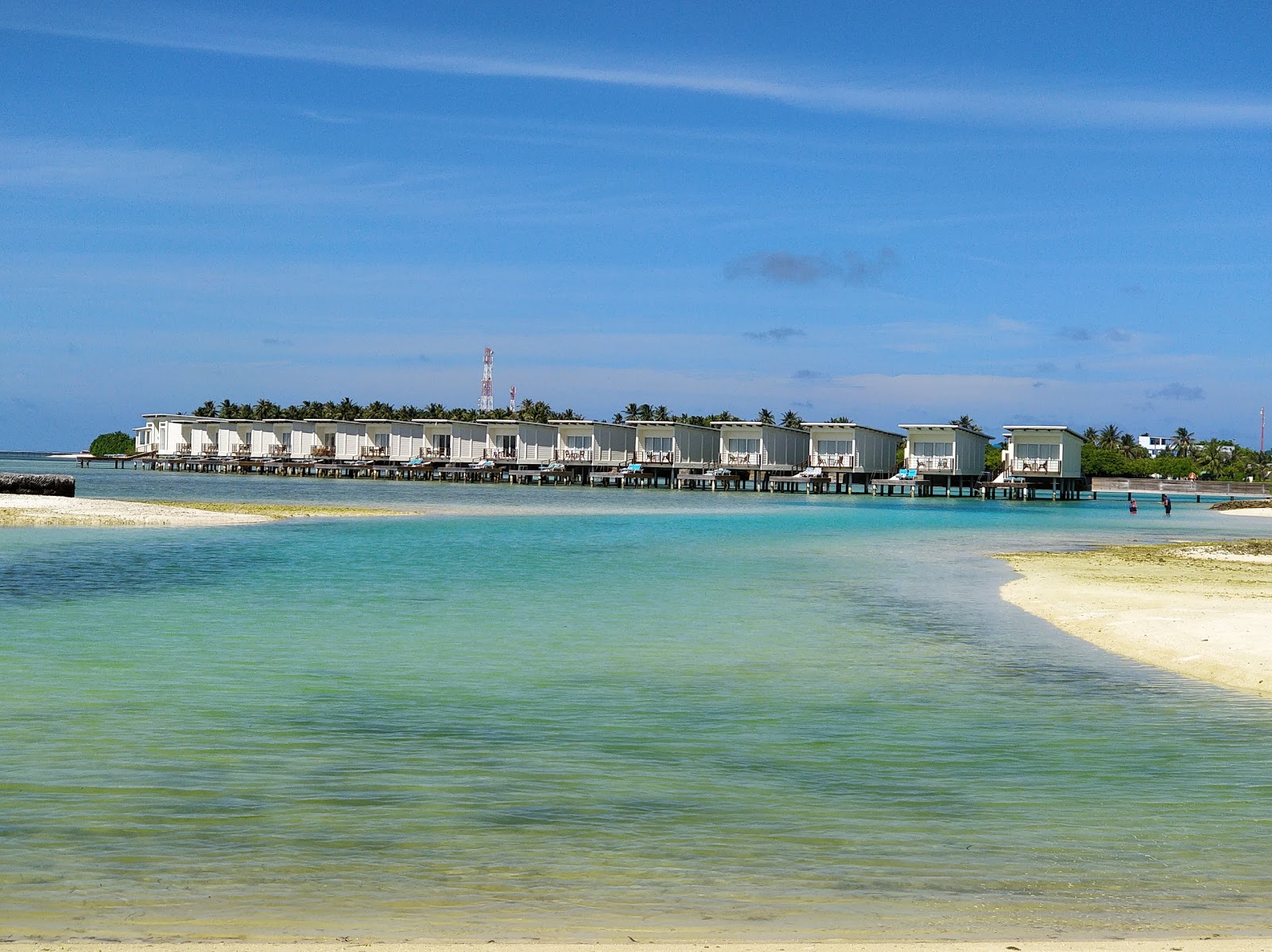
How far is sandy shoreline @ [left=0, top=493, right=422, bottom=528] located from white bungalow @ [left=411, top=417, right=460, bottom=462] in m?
69.5

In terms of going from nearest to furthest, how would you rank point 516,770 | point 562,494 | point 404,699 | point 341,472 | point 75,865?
1. point 75,865
2. point 516,770
3. point 404,699
4. point 562,494
5. point 341,472

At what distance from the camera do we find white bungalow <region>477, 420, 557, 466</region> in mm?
120625

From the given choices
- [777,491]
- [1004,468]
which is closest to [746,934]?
[1004,468]

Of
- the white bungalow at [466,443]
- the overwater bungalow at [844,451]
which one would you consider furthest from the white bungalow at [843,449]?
the white bungalow at [466,443]

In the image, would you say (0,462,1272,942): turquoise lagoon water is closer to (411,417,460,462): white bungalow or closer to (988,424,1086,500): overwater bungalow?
(988,424,1086,500): overwater bungalow

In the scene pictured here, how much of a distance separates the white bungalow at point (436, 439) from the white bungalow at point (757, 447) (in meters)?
28.2

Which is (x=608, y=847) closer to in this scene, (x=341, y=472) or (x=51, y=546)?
(x=51, y=546)


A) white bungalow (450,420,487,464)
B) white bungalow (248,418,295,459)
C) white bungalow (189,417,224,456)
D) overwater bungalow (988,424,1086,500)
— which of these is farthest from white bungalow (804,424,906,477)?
white bungalow (189,417,224,456)

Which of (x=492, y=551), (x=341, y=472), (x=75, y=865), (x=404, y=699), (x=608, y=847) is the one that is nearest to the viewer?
(x=75, y=865)

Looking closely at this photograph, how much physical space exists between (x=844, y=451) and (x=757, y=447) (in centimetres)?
862

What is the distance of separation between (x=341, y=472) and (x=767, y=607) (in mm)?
118555

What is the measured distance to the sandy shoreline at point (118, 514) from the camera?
4203 cm

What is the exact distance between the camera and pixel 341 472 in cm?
13612

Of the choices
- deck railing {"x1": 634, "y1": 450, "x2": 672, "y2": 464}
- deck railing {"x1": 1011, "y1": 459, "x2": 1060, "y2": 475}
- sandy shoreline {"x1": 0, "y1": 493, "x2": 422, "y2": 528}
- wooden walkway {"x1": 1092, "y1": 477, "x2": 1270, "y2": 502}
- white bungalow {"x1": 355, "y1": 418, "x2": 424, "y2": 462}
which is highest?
white bungalow {"x1": 355, "y1": 418, "x2": 424, "y2": 462}
